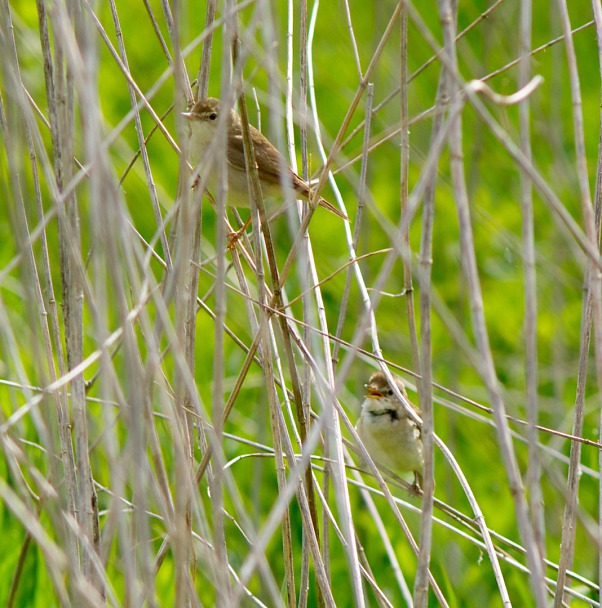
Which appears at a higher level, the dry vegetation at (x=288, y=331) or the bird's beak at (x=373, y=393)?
the dry vegetation at (x=288, y=331)

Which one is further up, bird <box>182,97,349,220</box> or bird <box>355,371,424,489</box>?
bird <box>182,97,349,220</box>

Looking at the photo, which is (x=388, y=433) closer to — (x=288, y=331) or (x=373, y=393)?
(x=373, y=393)

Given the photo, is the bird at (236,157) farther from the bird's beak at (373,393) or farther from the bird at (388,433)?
the bird at (388,433)

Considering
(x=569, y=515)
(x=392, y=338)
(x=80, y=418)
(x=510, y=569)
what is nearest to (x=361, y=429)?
(x=392, y=338)

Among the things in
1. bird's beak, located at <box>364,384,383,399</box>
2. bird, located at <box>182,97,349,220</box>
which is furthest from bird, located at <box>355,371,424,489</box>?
bird, located at <box>182,97,349,220</box>

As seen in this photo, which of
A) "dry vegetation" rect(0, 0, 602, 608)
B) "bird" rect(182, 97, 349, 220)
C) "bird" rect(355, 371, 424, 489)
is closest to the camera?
"dry vegetation" rect(0, 0, 602, 608)

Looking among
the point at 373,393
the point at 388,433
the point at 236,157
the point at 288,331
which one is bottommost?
the point at 388,433

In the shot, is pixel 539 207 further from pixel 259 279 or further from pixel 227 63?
pixel 227 63

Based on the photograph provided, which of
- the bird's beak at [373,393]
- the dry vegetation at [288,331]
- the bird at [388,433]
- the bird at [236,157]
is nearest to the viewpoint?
the dry vegetation at [288,331]

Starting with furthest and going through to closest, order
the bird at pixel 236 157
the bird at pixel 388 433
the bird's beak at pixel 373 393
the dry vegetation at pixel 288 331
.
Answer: the bird at pixel 388 433
the bird's beak at pixel 373 393
the bird at pixel 236 157
the dry vegetation at pixel 288 331

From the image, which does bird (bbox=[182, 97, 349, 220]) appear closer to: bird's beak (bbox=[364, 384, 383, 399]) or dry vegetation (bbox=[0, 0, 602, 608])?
dry vegetation (bbox=[0, 0, 602, 608])

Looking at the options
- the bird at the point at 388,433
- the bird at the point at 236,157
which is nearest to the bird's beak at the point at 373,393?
the bird at the point at 388,433

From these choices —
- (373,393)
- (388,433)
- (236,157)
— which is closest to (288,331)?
(236,157)

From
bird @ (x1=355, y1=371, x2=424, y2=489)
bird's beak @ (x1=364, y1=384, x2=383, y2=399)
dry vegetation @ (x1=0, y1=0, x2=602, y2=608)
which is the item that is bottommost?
bird @ (x1=355, y1=371, x2=424, y2=489)
